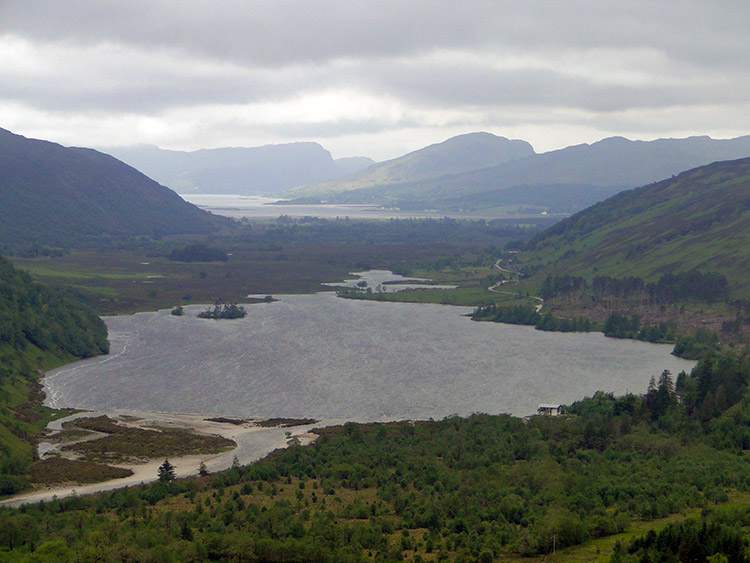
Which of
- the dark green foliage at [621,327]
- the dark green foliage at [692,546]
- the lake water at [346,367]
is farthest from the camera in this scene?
the dark green foliage at [621,327]

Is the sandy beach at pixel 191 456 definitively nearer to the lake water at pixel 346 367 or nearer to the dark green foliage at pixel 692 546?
the lake water at pixel 346 367

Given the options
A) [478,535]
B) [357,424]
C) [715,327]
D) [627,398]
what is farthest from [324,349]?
[478,535]

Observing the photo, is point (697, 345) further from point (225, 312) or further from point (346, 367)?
point (225, 312)

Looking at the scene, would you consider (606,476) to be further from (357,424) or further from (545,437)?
(357,424)

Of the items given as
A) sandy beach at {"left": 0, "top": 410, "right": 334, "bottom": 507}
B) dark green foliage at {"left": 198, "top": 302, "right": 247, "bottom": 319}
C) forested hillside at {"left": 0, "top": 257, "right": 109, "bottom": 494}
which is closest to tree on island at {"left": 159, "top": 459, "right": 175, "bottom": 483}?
sandy beach at {"left": 0, "top": 410, "right": 334, "bottom": 507}

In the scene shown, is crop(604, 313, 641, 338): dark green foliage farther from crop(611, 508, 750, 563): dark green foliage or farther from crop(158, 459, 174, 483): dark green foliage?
crop(611, 508, 750, 563): dark green foliage

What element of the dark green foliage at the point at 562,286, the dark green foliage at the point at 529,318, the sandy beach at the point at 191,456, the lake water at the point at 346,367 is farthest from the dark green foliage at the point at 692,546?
the dark green foliage at the point at 562,286
